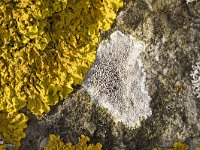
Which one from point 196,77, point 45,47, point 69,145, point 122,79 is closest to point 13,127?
point 69,145

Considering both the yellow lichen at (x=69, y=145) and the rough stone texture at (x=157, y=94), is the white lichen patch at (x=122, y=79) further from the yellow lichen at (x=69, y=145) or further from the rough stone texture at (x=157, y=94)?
the yellow lichen at (x=69, y=145)

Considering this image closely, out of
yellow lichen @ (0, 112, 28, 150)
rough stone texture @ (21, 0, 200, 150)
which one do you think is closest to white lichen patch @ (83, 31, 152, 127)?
rough stone texture @ (21, 0, 200, 150)

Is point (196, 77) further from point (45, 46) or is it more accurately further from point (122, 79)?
point (45, 46)

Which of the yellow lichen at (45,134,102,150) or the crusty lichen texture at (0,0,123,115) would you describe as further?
the yellow lichen at (45,134,102,150)

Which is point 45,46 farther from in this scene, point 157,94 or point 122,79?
point 157,94

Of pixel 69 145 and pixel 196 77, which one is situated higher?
pixel 196 77

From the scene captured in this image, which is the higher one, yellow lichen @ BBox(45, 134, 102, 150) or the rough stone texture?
the rough stone texture

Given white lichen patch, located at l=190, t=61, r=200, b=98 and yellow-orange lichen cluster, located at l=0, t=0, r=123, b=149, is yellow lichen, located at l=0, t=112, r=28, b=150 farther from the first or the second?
white lichen patch, located at l=190, t=61, r=200, b=98
